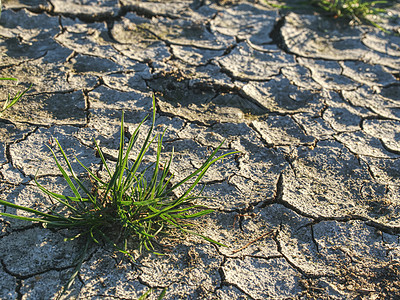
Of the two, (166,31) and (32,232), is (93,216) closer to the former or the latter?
(32,232)

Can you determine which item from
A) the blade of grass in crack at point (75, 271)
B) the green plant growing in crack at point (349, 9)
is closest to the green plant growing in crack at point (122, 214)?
the blade of grass in crack at point (75, 271)

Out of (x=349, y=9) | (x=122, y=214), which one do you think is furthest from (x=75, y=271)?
(x=349, y=9)

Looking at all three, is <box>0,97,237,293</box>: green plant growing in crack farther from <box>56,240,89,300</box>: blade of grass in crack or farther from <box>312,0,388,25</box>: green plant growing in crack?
<box>312,0,388,25</box>: green plant growing in crack

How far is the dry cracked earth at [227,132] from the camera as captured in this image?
6.09 ft

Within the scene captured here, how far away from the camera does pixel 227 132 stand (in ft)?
8.76

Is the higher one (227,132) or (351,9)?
(351,9)

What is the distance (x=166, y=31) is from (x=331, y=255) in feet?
7.90

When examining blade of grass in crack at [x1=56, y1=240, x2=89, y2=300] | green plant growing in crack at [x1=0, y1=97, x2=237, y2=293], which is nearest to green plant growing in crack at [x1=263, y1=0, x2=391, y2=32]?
green plant growing in crack at [x1=0, y1=97, x2=237, y2=293]

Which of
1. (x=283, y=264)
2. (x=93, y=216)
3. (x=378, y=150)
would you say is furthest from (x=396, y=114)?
(x=93, y=216)

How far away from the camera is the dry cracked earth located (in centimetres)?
186

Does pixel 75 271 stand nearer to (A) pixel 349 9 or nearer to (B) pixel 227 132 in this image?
(B) pixel 227 132

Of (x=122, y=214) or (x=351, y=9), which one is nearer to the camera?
(x=122, y=214)

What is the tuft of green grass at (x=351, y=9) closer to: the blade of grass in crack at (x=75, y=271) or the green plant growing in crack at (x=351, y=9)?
the green plant growing in crack at (x=351, y=9)

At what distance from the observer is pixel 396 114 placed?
2.97 metres
